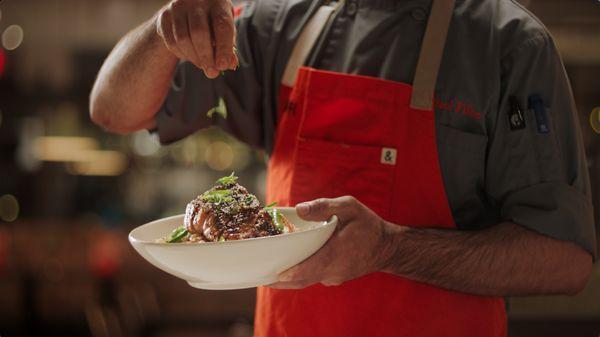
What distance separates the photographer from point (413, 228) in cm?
131

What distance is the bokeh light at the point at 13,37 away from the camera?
15.9 ft

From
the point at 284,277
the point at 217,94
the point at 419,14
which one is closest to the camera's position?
the point at 284,277

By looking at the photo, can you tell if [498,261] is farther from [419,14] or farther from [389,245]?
[419,14]

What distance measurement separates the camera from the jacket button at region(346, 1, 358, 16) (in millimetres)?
1495

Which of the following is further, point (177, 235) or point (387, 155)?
point (387, 155)

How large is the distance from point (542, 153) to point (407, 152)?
10.2 inches

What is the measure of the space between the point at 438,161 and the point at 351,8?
391 mm

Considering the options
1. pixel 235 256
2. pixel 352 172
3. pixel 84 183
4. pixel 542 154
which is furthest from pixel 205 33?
pixel 84 183

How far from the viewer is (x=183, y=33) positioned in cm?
100

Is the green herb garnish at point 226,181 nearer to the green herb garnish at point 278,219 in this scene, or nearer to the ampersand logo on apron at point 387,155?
the green herb garnish at point 278,219

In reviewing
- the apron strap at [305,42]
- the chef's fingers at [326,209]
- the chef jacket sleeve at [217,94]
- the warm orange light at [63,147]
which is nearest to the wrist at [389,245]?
the chef's fingers at [326,209]

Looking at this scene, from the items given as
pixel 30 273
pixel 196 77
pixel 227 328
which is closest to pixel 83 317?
pixel 30 273

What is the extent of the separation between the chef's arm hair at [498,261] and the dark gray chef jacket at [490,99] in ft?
0.10

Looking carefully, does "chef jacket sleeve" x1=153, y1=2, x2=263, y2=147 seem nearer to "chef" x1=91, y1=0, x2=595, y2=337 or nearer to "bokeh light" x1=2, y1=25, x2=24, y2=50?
"chef" x1=91, y1=0, x2=595, y2=337
